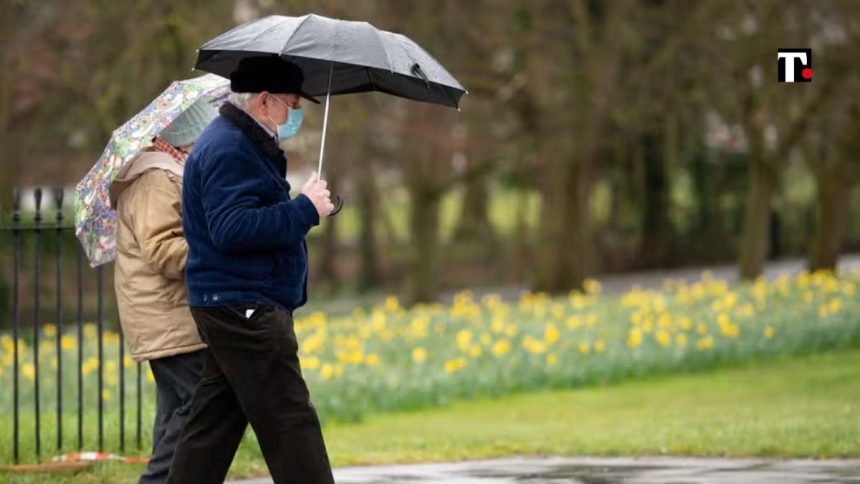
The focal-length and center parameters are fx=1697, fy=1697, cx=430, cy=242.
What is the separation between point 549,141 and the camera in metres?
23.7

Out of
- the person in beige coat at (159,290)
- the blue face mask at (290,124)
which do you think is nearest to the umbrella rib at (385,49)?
the blue face mask at (290,124)

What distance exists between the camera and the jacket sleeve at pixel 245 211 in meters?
5.53

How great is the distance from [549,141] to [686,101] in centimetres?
240

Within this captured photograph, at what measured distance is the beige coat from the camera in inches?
253

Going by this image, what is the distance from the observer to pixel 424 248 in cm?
2828

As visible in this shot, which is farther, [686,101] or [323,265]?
[323,265]

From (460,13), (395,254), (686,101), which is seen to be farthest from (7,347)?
(395,254)

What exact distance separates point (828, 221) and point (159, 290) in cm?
2069

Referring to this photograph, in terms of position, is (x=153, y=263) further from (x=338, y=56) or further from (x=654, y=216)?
(x=654, y=216)

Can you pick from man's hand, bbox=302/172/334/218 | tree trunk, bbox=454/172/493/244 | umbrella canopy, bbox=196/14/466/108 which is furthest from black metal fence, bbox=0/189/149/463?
tree trunk, bbox=454/172/493/244

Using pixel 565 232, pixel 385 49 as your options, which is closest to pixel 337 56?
pixel 385 49

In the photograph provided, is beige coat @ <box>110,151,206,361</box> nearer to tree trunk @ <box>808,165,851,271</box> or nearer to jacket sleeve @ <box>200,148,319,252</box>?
jacket sleeve @ <box>200,148,319,252</box>

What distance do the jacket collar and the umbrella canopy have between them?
317 millimetres

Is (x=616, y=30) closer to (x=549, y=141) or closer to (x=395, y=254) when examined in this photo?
(x=549, y=141)
